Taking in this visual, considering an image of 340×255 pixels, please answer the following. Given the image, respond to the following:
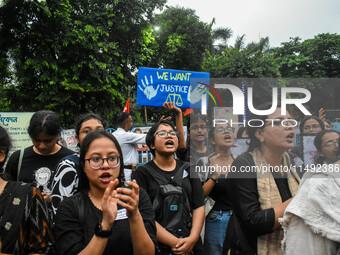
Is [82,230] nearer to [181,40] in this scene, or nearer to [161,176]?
[161,176]

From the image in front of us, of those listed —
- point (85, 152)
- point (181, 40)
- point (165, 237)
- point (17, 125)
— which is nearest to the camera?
point (85, 152)

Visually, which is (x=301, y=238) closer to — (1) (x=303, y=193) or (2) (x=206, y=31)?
(1) (x=303, y=193)

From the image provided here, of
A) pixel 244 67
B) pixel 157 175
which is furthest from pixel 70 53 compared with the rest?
pixel 244 67

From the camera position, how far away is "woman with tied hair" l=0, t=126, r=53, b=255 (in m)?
1.39

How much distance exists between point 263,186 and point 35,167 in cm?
170

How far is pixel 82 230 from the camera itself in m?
1.53

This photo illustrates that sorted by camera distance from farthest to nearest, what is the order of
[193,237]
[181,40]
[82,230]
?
[181,40]
[193,237]
[82,230]

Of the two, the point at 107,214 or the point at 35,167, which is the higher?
the point at 35,167

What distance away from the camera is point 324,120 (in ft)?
11.2

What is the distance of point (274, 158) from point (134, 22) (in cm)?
1124

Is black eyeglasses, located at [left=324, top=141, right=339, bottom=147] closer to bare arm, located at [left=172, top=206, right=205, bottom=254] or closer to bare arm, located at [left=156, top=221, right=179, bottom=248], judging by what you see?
bare arm, located at [left=172, top=206, right=205, bottom=254]

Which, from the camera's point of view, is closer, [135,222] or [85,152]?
[135,222]

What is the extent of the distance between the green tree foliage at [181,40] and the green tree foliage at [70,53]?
6879 millimetres

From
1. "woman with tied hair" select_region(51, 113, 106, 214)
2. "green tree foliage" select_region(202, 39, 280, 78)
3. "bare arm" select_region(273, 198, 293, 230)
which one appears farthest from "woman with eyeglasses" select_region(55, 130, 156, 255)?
"green tree foliage" select_region(202, 39, 280, 78)
